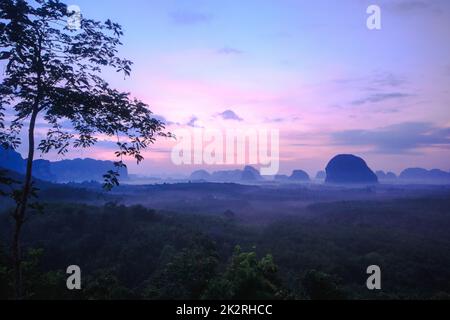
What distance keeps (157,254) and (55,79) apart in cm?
2907

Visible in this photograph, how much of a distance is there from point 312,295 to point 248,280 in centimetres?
381

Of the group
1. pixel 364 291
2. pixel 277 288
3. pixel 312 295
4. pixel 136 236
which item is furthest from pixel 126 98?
pixel 136 236

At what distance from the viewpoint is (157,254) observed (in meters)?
34.0

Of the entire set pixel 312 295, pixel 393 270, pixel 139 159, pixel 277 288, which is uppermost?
pixel 139 159
